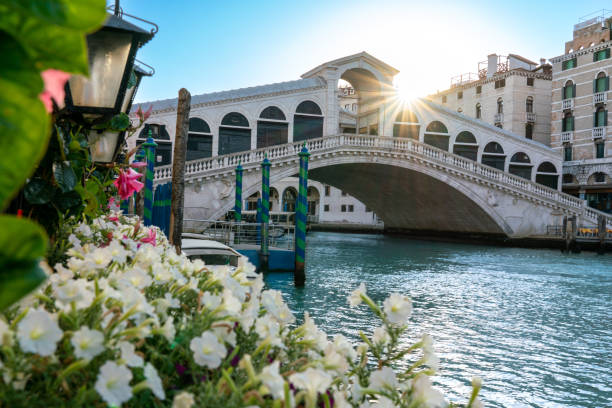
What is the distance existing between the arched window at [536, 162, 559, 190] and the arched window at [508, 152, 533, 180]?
59 cm

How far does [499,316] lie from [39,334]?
27.0 feet

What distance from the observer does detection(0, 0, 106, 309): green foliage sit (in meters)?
0.38

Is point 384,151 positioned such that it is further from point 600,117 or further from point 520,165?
point 600,117

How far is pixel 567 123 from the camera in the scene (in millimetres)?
28000

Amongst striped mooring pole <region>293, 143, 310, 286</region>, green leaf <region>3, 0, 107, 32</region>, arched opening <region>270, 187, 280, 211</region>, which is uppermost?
arched opening <region>270, 187, 280, 211</region>

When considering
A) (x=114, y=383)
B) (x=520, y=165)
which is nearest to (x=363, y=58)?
(x=520, y=165)

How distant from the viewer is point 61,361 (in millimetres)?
854

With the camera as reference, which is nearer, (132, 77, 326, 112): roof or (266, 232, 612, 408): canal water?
(266, 232, 612, 408): canal water

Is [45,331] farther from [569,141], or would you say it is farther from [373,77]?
[569,141]

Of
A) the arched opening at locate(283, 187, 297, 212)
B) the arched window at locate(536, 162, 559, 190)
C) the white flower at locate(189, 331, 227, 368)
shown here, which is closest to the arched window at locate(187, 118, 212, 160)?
the arched opening at locate(283, 187, 297, 212)

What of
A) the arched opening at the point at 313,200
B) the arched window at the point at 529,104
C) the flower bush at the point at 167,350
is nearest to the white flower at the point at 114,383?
the flower bush at the point at 167,350

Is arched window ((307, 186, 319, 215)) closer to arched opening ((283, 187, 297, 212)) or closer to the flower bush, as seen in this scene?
arched opening ((283, 187, 297, 212))

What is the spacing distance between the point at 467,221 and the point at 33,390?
2517cm

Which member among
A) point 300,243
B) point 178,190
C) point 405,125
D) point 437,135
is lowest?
point 300,243
